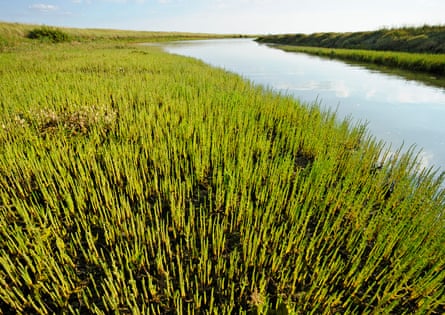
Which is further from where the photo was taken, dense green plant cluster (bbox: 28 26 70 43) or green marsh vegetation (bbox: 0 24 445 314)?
dense green plant cluster (bbox: 28 26 70 43)

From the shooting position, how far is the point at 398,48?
86.6 ft

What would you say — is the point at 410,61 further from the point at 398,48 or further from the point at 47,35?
the point at 47,35

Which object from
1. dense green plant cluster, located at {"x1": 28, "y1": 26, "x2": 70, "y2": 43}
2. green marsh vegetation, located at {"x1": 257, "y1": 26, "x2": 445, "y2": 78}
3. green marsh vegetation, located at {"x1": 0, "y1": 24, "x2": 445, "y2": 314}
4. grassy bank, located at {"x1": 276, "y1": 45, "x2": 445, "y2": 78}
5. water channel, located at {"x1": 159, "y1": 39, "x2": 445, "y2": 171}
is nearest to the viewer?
green marsh vegetation, located at {"x1": 0, "y1": 24, "x2": 445, "y2": 314}

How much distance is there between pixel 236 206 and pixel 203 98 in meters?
4.35

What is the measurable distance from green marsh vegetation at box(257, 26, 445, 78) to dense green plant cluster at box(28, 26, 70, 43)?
31266 mm

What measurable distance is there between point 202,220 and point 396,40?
110 feet

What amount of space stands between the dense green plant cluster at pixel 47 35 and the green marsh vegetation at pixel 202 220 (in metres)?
29.2

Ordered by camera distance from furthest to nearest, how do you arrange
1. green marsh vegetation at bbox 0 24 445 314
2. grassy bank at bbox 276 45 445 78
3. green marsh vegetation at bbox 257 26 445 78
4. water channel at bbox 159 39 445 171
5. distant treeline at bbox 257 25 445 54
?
distant treeline at bbox 257 25 445 54, green marsh vegetation at bbox 257 26 445 78, grassy bank at bbox 276 45 445 78, water channel at bbox 159 39 445 171, green marsh vegetation at bbox 0 24 445 314

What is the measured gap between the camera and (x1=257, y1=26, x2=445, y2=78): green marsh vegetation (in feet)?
52.3

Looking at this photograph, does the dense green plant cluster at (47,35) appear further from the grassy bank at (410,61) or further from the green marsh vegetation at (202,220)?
the grassy bank at (410,61)

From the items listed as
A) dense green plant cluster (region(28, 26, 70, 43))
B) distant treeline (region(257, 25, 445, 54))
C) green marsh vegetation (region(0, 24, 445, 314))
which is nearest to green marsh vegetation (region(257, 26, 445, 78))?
distant treeline (region(257, 25, 445, 54))

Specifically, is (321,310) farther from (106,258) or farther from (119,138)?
(119,138)

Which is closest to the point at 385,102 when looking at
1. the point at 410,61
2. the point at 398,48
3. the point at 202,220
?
the point at 410,61

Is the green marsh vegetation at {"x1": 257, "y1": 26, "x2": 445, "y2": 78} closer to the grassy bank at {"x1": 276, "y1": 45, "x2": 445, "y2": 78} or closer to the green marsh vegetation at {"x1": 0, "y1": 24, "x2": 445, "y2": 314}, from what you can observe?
the grassy bank at {"x1": 276, "y1": 45, "x2": 445, "y2": 78}
